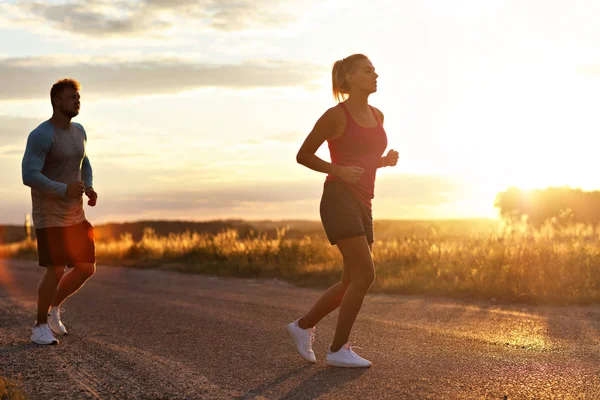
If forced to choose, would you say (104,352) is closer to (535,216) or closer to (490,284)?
(490,284)

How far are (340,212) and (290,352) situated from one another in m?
1.79

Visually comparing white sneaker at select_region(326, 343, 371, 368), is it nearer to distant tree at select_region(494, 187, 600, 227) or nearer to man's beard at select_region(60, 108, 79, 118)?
man's beard at select_region(60, 108, 79, 118)

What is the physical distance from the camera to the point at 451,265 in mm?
13312

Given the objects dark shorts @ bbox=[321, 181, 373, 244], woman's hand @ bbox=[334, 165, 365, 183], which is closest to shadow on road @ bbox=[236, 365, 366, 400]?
dark shorts @ bbox=[321, 181, 373, 244]

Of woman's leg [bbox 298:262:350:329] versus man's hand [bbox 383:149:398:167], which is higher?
man's hand [bbox 383:149:398:167]

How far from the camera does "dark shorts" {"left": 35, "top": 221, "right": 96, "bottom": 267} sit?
753 cm

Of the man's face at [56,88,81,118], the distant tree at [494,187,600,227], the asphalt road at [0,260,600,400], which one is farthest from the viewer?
the distant tree at [494,187,600,227]

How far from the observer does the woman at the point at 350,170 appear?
227 inches

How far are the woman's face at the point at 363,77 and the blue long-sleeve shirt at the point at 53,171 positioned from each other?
3.19 m

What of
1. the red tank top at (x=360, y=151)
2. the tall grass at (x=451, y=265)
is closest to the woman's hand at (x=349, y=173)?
the red tank top at (x=360, y=151)

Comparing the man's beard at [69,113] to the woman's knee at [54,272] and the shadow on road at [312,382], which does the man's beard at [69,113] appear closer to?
the woman's knee at [54,272]

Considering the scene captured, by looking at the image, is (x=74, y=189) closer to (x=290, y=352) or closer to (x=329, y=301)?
(x=290, y=352)

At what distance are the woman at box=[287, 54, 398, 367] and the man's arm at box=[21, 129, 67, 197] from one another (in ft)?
9.18

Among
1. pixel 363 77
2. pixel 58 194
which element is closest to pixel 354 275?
pixel 363 77
